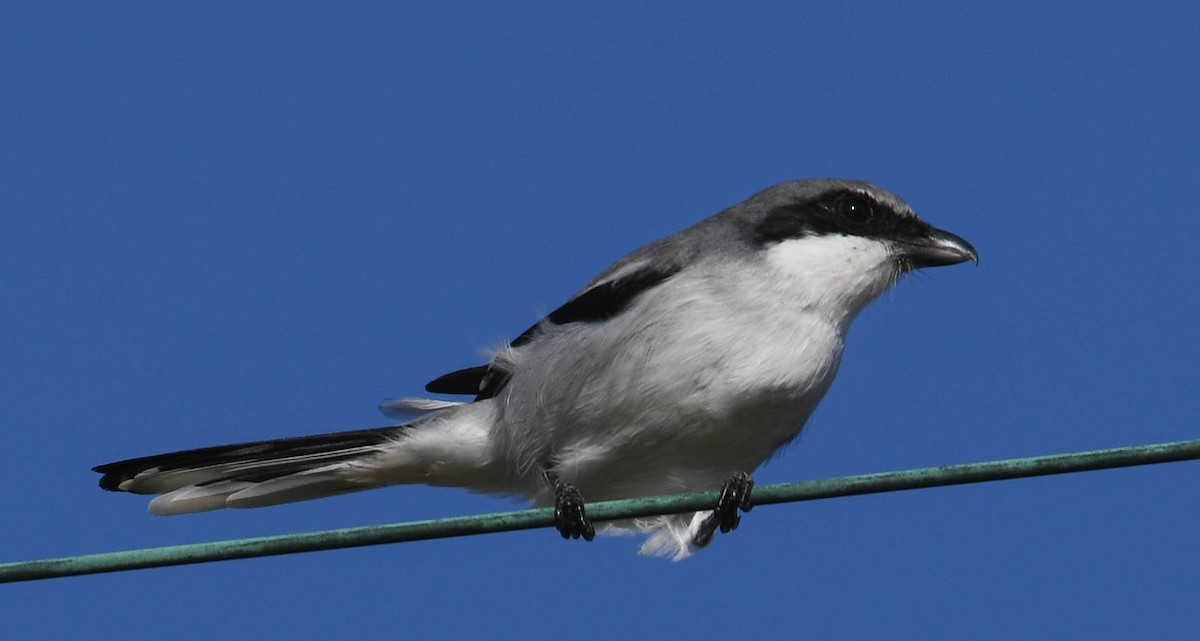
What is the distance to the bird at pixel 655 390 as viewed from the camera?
648 cm

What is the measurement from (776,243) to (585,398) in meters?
1.11

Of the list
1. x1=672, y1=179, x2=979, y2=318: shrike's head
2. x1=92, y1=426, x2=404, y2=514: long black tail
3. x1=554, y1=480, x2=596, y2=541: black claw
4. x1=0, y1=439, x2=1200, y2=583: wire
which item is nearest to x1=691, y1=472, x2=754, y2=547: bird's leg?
x1=554, y1=480, x2=596, y2=541: black claw

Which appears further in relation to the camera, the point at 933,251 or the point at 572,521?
the point at 933,251

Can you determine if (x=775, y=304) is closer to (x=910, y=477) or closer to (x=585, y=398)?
(x=585, y=398)

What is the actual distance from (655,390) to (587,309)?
0.71m

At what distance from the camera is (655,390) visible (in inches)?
255

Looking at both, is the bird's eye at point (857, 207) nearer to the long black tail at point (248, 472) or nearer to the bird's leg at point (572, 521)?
the bird's leg at point (572, 521)

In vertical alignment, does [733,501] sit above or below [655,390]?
below

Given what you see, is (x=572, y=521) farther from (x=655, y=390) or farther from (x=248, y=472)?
(x=248, y=472)

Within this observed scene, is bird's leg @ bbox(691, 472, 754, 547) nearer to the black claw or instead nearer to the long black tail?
the black claw

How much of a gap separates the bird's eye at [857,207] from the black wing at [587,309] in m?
0.90

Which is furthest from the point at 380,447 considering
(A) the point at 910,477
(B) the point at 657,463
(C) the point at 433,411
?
(A) the point at 910,477

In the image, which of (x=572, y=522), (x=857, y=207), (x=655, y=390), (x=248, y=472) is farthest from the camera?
(x=248, y=472)

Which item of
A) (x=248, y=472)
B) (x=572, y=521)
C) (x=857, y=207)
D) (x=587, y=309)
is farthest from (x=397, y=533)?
(x=857, y=207)
